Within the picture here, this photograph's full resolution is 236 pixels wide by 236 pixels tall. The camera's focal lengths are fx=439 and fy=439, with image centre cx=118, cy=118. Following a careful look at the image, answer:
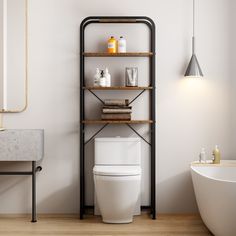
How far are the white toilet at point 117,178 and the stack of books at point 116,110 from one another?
0.76ft

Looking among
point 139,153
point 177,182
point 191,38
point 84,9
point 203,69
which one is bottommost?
point 177,182

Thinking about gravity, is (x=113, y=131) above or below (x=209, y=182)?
above

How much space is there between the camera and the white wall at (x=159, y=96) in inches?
172

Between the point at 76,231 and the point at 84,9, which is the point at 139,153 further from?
the point at 84,9

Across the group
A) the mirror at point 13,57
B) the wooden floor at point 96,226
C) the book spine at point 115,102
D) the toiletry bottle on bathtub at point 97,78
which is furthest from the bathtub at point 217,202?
the mirror at point 13,57

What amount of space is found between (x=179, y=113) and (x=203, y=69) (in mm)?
503

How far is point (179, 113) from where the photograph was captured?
442 centimetres

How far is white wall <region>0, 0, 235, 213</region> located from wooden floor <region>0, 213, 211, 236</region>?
19 centimetres

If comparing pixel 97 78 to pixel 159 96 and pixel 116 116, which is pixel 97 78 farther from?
pixel 159 96

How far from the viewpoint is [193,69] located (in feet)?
13.8

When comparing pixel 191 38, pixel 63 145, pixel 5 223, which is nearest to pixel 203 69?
pixel 191 38

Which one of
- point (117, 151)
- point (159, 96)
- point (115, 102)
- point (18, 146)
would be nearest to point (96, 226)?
point (117, 151)

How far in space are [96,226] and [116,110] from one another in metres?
1.08

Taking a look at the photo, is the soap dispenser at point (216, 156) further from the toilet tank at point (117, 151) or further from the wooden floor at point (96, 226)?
the toilet tank at point (117, 151)
